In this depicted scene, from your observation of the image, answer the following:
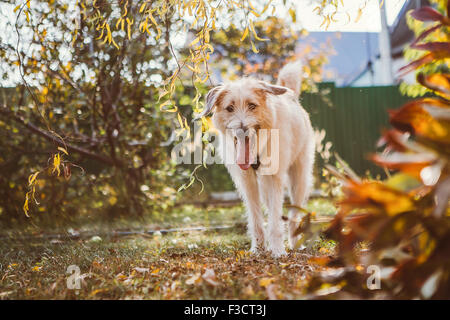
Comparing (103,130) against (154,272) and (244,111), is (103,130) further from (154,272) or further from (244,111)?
(154,272)

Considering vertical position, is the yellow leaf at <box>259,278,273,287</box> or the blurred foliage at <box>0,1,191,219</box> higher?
the blurred foliage at <box>0,1,191,219</box>

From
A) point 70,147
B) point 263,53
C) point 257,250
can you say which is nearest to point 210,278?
point 257,250

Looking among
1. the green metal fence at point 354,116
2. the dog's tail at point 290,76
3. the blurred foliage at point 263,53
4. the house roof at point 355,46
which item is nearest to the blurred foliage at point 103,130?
the blurred foliage at point 263,53

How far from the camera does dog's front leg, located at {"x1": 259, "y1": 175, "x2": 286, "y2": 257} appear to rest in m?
3.26

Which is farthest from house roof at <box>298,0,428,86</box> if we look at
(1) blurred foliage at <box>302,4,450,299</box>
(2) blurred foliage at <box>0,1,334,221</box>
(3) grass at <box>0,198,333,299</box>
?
(1) blurred foliage at <box>302,4,450,299</box>

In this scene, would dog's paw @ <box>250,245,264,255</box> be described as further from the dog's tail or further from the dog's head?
the dog's tail

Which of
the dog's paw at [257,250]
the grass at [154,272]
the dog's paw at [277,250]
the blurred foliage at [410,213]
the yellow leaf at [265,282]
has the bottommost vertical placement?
the dog's paw at [257,250]

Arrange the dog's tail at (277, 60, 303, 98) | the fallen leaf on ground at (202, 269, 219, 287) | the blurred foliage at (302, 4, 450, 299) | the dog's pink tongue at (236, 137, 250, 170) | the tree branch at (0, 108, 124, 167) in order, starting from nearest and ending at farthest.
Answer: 1. the blurred foliage at (302, 4, 450, 299)
2. the fallen leaf on ground at (202, 269, 219, 287)
3. the dog's pink tongue at (236, 137, 250, 170)
4. the dog's tail at (277, 60, 303, 98)
5. the tree branch at (0, 108, 124, 167)

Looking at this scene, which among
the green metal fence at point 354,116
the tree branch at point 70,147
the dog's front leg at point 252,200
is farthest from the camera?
the green metal fence at point 354,116

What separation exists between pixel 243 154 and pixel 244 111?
36 cm

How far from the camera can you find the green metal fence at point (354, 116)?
29.3 ft

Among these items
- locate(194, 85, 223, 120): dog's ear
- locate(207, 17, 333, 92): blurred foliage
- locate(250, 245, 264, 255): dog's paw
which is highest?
locate(207, 17, 333, 92): blurred foliage

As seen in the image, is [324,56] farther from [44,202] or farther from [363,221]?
[363,221]

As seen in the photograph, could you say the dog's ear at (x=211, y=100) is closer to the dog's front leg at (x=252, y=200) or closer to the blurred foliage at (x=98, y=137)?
the dog's front leg at (x=252, y=200)
